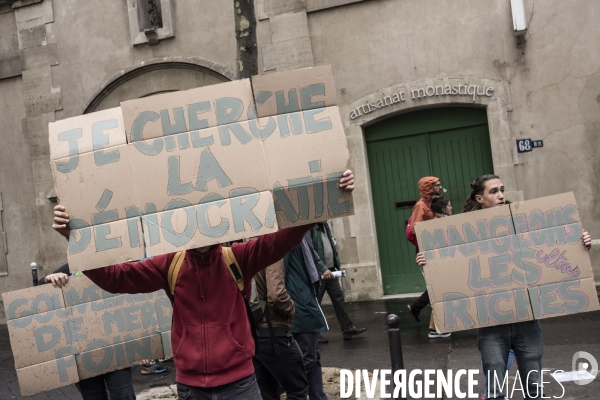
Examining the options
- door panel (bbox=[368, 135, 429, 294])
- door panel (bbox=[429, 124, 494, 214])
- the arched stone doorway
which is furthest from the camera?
the arched stone doorway

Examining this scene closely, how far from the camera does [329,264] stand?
828 centimetres

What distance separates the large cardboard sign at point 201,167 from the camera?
3.56 m

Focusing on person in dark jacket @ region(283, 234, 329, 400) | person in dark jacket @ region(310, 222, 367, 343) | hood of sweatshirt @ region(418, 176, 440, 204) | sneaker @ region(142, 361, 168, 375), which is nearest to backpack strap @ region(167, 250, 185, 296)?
person in dark jacket @ region(283, 234, 329, 400)

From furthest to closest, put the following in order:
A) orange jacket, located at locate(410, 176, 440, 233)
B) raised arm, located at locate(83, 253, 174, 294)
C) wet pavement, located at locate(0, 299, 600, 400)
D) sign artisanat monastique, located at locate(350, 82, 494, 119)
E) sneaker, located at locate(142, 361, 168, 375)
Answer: sign artisanat monastique, located at locate(350, 82, 494, 119), orange jacket, located at locate(410, 176, 440, 233), sneaker, located at locate(142, 361, 168, 375), wet pavement, located at locate(0, 299, 600, 400), raised arm, located at locate(83, 253, 174, 294)

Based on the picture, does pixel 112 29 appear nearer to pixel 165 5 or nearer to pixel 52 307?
pixel 165 5

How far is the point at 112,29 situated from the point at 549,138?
26.7 ft

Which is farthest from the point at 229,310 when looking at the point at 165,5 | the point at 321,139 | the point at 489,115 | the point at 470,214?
the point at 165,5

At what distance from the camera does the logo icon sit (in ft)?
20.0

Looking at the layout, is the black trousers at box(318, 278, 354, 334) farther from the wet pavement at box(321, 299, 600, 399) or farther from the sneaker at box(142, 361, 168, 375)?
the sneaker at box(142, 361, 168, 375)

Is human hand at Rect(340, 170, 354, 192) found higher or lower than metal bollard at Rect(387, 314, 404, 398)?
higher

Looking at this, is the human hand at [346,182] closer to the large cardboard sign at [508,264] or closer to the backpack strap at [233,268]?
the backpack strap at [233,268]

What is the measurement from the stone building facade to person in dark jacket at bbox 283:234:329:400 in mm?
6462

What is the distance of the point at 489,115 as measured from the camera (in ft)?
37.2

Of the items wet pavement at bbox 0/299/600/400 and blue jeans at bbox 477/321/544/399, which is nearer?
blue jeans at bbox 477/321/544/399
